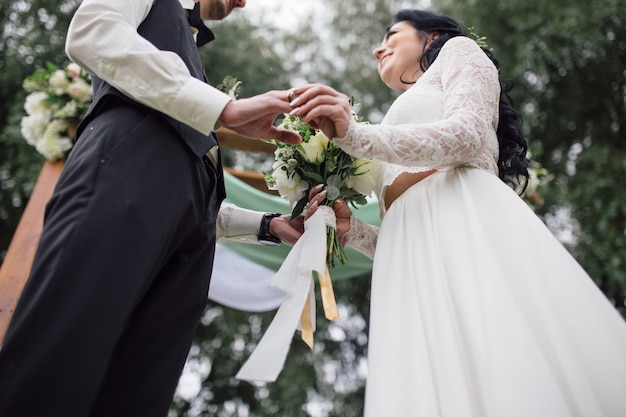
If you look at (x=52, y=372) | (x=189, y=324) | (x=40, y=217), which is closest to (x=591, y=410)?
(x=189, y=324)

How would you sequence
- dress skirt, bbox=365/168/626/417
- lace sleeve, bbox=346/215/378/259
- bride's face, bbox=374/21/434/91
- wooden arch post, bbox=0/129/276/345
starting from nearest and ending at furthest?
dress skirt, bbox=365/168/626/417 → lace sleeve, bbox=346/215/378/259 → bride's face, bbox=374/21/434/91 → wooden arch post, bbox=0/129/276/345

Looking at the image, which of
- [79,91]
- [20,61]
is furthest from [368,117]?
[79,91]

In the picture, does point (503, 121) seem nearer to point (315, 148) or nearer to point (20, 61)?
point (315, 148)

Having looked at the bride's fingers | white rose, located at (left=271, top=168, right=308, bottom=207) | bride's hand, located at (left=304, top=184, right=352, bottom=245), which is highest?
white rose, located at (left=271, top=168, right=308, bottom=207)

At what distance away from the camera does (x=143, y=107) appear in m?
2.01

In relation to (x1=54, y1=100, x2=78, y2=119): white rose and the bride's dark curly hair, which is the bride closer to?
the bride's dark curly hair

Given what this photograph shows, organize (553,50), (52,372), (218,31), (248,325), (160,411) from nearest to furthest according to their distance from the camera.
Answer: (52,372) → (160,411) → (553,50) → (248,325) → (218,31)

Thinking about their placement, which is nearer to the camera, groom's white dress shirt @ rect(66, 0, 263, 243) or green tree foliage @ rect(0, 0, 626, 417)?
groom's white dress shirt @ rect(66, 0, 263, 243)

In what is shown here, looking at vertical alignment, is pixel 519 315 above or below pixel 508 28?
below

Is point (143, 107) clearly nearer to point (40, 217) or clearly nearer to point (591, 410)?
point (591, 410)

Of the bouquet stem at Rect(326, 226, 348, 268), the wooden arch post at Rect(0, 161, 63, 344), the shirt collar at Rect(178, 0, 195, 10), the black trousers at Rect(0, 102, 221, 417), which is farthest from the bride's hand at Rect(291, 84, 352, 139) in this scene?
the wooden arch post at Rect(0, 161, 63, 344)

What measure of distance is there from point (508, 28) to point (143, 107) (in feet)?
26.4

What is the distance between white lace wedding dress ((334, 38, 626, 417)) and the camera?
181cm

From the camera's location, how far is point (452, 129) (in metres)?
2.23
